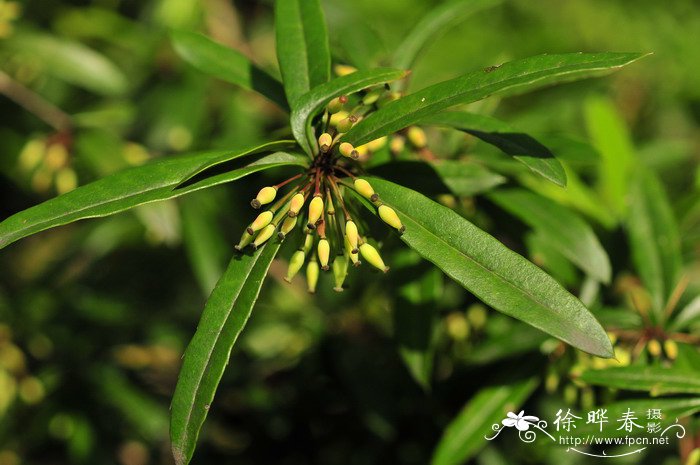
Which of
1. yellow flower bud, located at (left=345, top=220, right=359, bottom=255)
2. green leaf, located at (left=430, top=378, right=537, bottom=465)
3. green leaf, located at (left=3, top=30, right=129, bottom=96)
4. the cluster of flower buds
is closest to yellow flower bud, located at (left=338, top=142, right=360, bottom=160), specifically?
the cluster of flower buds

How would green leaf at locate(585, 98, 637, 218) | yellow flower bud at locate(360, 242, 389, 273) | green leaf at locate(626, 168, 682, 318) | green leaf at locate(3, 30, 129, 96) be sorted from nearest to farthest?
1. yellow flower bud at locate(360, 242, 389, 273)
2. green leaf at locate(626, 168, 682, 318)
3. green leaf at locate(585, 98, 637, 218)
4. green leaf at locate(3, 30, 129, 96)

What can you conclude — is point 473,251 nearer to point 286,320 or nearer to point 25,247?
point 286,320

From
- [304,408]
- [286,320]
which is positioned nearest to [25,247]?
→ [286,320]

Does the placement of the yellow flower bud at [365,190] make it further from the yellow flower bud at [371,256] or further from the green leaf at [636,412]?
the green leaf at [636,412]

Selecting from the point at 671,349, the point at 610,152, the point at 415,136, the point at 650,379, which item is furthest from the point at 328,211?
the point at 610,152

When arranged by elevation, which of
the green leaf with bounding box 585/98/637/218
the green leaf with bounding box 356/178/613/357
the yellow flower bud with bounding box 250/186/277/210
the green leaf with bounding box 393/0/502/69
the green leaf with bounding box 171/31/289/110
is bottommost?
the green leaf with bounding box 356/178/613/357

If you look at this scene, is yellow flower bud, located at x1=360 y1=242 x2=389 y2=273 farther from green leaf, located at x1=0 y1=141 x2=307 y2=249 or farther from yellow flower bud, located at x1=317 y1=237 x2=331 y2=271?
green leaf, located at x1=0 y1=141 x2=307 y2=249
